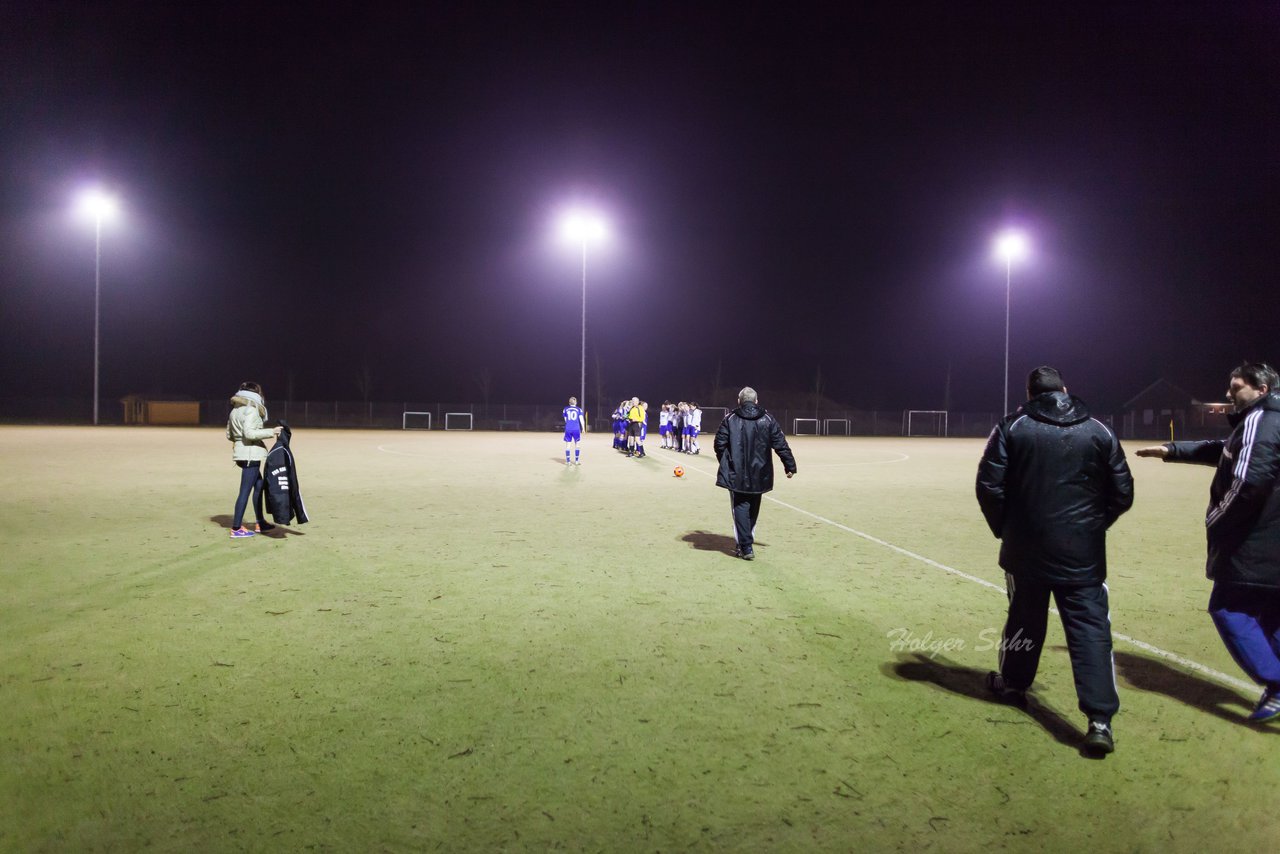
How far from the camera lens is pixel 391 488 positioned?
1409cm

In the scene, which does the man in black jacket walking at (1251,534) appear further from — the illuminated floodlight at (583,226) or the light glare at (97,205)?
the light glare at (97,205)

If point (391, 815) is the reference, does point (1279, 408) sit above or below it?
above

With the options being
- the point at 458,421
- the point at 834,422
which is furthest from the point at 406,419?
the point at 834,422

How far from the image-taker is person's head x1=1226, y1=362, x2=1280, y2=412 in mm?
3875

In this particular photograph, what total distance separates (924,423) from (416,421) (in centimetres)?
4143

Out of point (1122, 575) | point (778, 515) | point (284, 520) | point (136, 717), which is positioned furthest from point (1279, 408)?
point (284, 520)

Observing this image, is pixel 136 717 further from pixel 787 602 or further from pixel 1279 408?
pixel 1279 408

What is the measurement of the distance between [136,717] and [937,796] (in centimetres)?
394

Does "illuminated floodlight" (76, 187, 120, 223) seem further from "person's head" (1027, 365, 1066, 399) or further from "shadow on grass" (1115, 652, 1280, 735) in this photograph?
"shadow on grass" (1115, 652, 1280, 735)

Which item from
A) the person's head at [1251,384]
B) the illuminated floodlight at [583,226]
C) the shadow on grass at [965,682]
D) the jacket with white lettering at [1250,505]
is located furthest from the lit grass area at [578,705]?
the illuminated floodlight at [583,226]

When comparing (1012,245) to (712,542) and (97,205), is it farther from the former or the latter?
(97,205)

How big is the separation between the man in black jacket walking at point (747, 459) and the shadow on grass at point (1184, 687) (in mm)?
3609

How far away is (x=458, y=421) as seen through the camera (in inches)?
2212

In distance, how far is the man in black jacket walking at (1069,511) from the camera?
3529mm
